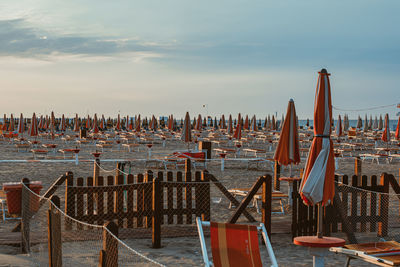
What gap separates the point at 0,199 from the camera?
27.8 ft

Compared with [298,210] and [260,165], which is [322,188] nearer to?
[298,210]

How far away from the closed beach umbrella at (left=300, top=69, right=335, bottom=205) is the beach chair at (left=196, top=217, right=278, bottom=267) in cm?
90

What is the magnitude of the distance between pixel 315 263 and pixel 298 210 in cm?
185

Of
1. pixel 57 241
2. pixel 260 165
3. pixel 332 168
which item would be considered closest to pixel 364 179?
pixel 332 168

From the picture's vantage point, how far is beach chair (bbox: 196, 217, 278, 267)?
4.75 m

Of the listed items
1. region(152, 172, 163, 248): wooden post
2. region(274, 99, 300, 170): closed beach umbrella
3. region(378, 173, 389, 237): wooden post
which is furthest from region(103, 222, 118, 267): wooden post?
region(274, 99, 300, 170): closed beach umbrella

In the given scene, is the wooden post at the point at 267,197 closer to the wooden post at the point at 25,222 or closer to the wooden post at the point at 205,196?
the wooden post at the point at 205,196

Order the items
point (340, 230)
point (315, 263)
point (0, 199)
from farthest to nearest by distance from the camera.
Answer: point (0, 199), point (340, 230), point (315, 263)

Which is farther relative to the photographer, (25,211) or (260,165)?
(260,165)

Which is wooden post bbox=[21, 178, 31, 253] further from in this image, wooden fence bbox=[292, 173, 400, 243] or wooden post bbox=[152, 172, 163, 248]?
wooden fence bbox=[292, 173, 400, 243]

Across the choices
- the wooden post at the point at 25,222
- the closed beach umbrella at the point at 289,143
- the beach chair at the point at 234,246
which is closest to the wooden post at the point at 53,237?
the beach chair at the point at 234,246

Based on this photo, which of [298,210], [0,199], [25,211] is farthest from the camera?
[0,199]

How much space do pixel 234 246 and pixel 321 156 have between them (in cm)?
141

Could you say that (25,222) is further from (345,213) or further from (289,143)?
(289,143)
